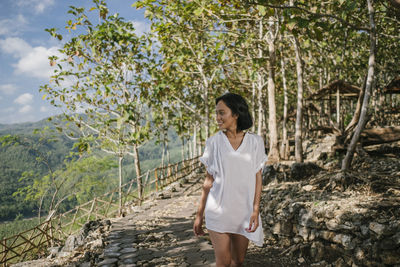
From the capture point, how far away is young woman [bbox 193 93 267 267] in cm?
213

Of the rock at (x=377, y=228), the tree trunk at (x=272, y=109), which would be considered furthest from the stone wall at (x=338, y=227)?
the tree trunk at (x=272, y=109)

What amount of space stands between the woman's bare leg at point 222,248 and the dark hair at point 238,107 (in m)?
0.88

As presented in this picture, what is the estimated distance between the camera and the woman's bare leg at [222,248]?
2076 millimetres

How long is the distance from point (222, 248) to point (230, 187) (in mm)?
465

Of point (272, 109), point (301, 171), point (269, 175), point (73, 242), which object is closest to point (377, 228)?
point (301, 171)

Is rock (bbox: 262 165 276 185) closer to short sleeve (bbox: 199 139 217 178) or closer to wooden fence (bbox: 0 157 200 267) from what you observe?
wooden fence (bbox: 0 157 200 267)

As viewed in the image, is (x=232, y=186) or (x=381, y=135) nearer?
(x=232, y=186)

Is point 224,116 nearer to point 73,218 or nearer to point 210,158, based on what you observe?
point 210,158

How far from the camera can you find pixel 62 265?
17.7 ft

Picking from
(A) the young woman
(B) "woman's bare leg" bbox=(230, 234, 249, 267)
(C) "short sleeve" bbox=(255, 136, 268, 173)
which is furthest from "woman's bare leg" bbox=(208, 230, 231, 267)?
(C) "short sleeve" bbox=(255, 136, 268, 173)

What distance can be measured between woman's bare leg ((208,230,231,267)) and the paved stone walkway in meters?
2.24

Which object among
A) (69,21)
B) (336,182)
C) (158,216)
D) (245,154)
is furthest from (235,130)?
(69,21)

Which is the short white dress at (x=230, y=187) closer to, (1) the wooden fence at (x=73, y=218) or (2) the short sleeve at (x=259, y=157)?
(2) the short sleeve at (x=259, y=157)

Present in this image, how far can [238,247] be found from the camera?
2.23 meters
